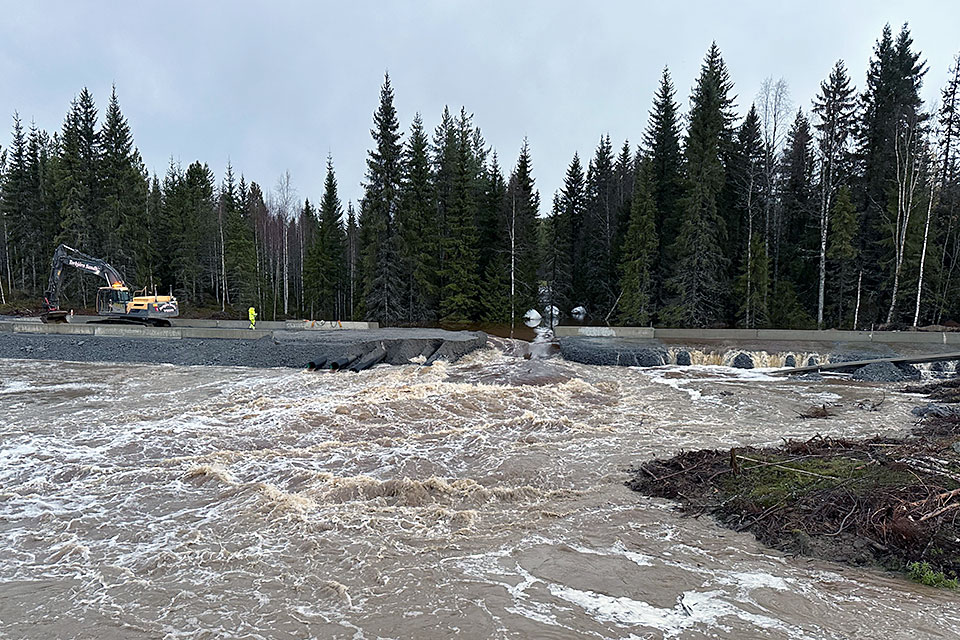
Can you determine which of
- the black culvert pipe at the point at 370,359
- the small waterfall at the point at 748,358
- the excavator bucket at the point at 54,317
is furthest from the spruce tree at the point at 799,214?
the excavator bucket at the point at 54,317

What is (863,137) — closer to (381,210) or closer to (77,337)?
(381,210)

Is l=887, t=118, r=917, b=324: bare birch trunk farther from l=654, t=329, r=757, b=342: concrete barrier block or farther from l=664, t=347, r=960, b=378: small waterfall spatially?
l=664, t=347, r=960, b=378: small waterfall

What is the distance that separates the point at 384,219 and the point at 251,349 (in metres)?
15.4

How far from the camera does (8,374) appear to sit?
18.0m

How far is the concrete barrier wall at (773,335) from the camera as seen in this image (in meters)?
21.2

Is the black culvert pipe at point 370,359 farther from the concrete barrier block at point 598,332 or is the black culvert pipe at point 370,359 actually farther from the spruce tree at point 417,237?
the spruce tree at point 417,237

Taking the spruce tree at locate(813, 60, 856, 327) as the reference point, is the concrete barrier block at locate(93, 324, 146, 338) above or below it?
below

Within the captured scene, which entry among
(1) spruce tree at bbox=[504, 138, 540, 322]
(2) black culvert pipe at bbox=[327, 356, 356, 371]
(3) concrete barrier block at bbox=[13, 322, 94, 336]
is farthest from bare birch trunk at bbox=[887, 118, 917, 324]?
(3) concrete barrier block at bbox=[13, 322, 94, 336]

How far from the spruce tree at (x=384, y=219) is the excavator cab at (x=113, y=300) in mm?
12813

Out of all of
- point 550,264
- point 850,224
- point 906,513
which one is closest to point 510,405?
point 906,513

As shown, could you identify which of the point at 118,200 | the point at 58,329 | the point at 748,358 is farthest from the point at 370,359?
the point at 118,200

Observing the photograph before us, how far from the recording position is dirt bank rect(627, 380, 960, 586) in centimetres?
538

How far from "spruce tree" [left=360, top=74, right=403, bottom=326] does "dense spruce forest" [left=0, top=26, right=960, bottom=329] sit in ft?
0.44

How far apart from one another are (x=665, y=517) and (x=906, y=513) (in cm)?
241
